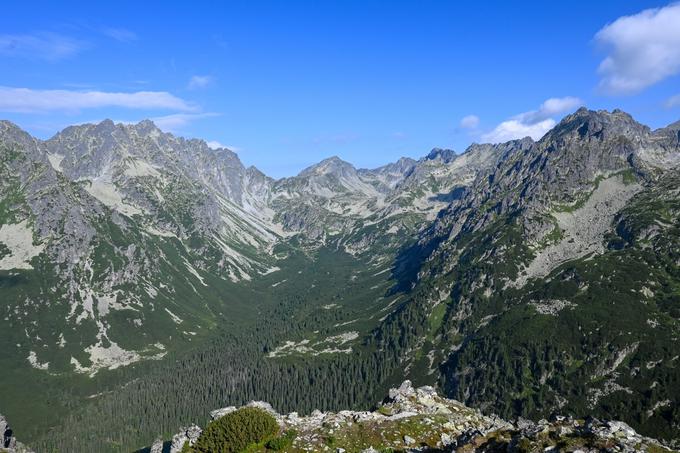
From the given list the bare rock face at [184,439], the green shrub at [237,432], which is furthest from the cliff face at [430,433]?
the green shrub at [237,432]

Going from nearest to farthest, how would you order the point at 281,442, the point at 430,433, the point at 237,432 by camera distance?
1. the point at 281,442
2. the point at 237,432
3. the point at 430,433

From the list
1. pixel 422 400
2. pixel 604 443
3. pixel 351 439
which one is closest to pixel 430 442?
pixel 351 439

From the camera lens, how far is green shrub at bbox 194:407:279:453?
62.0 metres

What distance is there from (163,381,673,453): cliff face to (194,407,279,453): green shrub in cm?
142

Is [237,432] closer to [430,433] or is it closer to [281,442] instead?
[281,442]

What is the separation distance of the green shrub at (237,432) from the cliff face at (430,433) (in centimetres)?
142

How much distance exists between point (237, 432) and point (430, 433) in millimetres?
24759

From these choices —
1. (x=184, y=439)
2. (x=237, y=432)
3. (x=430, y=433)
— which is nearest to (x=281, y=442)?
(x=237, y=432)

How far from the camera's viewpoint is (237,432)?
6300 cm

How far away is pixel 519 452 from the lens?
40.1m

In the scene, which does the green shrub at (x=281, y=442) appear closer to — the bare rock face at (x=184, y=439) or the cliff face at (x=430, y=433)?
the cliff face at (x=430, y=433)

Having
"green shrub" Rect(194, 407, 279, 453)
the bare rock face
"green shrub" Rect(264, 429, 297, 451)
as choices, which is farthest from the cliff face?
"green shrub" Rect(194, 407, 279, 453)

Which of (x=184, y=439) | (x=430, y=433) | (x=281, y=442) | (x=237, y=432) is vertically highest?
(x=237, y=432)

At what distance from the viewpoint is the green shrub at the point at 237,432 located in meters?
62.0
